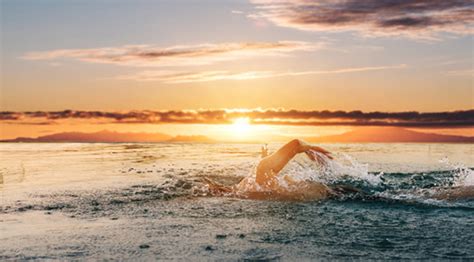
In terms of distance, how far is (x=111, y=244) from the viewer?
9.84 meters

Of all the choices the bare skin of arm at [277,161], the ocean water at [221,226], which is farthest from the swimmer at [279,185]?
the ocean water at [221,226]

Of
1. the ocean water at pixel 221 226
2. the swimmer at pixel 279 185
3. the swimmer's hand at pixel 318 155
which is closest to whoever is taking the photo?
the ocean water at pixel 221 226

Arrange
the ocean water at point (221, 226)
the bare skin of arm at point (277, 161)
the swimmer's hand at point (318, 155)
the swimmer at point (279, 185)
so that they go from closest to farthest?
the ocean water at point (221, 226)
the swimmer's hand at point (318, 155)
the bare skin of arm at point (277, 161)
the swimmer at point (279, 185)

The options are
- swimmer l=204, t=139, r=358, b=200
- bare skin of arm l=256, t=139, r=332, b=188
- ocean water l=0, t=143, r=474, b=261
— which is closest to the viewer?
ocean water l=0, t=143, r=474, b=261

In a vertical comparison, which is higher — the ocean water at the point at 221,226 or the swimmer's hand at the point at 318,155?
the swimmer's hand at the point at 318,155

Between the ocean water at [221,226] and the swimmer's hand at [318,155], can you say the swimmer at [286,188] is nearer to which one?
the swimmer's hand at [318,155]

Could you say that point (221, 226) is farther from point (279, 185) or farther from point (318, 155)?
point (279, 185)

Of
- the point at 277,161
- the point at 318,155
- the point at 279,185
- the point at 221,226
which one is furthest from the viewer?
the point at 279,185

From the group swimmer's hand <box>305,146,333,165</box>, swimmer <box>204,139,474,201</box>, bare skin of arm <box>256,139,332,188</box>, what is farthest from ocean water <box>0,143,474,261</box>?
bare skin of arm <box>256,139,332,188</box>

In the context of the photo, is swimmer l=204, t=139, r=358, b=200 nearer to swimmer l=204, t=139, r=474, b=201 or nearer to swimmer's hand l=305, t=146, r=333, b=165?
swimmer l=204, t=139, r=474, b=201

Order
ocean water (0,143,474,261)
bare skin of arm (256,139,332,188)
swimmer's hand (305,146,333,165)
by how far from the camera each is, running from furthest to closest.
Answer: bare skin of arm (256,139,332,188) < swimmer's hand (305,146,333,165) < ocean water (0,143,474,261)

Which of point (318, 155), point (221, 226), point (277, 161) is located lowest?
point (221, 226)

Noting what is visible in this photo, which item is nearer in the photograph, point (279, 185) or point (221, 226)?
point (221, 226)

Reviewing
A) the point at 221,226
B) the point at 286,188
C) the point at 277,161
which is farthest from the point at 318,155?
the point at 221,226
